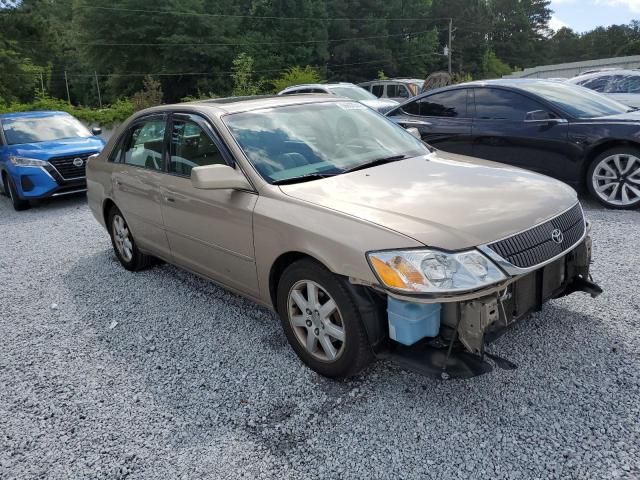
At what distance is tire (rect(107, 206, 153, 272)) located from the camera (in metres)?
5.01

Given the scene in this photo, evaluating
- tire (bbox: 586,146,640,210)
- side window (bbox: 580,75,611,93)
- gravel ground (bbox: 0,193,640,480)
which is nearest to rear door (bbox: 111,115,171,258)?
gravel ground (bbox: 0,193,640,480)

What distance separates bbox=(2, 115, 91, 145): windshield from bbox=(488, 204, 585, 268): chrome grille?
9090 millimetres

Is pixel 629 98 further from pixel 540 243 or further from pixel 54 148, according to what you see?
pixel 54 148

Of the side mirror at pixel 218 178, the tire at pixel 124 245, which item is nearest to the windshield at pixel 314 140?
the side mirror at pixel 218 178

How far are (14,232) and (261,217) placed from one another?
601cm

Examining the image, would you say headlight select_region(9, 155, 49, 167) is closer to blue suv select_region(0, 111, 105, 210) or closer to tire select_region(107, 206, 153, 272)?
blue suv select_region(0, 111, 105, 210)

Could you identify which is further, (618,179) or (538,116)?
(538,116)

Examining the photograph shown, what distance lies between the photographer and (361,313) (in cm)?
261

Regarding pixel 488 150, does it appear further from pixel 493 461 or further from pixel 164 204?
pixel 493 461

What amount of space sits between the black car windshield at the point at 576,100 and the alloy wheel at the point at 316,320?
4748mm

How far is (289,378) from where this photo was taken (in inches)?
120

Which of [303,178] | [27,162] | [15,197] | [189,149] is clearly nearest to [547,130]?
[303,178]

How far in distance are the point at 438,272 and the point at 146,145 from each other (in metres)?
3.13

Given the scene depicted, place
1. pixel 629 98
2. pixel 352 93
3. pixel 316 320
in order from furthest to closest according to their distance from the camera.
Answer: pixel 352 93 < pixel 629 98 < pixel 316 320
